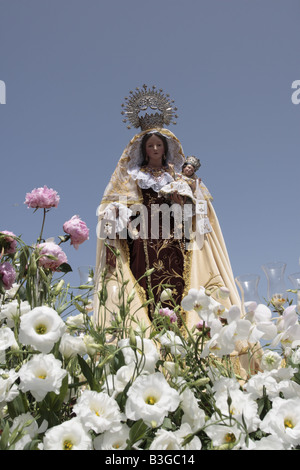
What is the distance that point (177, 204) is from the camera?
377 cm

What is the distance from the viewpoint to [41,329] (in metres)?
0.84

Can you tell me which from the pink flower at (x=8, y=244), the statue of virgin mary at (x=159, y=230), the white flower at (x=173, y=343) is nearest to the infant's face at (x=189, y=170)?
the statue of virgin mary at (x=159, y=230)

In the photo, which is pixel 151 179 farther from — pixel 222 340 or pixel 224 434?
pixel 224 434

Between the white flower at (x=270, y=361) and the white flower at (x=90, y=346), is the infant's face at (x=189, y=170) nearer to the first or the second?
the white flower at (x=270, y=361)

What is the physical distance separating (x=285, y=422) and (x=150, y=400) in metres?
0.26

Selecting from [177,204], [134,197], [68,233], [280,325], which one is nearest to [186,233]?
[177,204]

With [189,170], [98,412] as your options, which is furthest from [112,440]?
[189,170]

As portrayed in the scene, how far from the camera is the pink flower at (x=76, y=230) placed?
145cm

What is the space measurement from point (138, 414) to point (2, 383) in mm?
274

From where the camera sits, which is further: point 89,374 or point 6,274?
point 6,274

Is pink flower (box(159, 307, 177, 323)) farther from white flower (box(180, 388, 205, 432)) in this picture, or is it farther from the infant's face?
the infant's face
